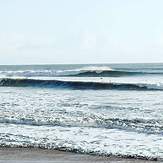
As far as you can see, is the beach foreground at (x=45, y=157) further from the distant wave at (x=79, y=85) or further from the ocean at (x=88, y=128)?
the distant wave at (x=79, y=85)

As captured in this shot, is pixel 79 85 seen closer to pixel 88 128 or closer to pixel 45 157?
pixel 88 128

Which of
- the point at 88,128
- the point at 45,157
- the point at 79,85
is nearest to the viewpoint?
the point at 45,157

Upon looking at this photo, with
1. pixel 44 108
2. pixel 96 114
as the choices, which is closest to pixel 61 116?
pixel 96 114

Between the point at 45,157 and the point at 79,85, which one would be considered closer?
the point at 45,157

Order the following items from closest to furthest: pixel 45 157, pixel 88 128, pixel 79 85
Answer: pixel 45 157
pixel 88 128
pixel 79 85

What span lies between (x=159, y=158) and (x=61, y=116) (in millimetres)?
5885

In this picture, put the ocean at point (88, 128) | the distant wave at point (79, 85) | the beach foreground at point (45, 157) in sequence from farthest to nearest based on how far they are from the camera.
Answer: the distant wave at point (79, 85) < the ocean at point (88, 128) < the beach foreground at point (45, 157)

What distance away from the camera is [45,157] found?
9.18 m

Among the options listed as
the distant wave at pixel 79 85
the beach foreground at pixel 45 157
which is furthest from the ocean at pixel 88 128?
the distant wave at pixel 79 85

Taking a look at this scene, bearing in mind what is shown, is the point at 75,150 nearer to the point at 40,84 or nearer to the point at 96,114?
the point at 96,114

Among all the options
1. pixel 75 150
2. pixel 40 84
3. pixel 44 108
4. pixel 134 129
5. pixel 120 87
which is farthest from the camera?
pixel 40 84

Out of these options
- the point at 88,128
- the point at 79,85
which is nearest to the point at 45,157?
the point at 88,128

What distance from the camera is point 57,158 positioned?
9.10 m

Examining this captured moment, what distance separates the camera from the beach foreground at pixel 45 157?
886cm
